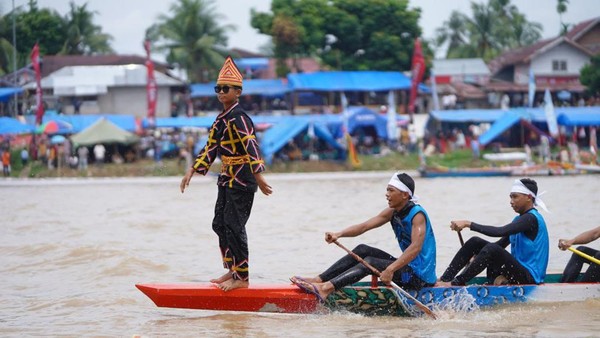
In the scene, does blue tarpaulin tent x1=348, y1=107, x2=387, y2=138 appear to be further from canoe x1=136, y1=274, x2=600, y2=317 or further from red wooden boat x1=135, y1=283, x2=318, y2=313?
red wooden boat x1=135, y1=283, x2=318, y2=313

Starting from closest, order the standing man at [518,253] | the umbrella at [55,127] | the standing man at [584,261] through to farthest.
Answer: the standing man at [518,253] → the standing man at [584,261] → the umbrella at [55,127]

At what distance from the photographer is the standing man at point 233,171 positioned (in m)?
7.95

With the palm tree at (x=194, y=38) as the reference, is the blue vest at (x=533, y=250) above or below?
below

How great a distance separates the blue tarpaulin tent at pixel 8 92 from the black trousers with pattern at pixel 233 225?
116 feet

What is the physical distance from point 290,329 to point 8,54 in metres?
42.4

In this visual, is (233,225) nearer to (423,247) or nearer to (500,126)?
(423,247)

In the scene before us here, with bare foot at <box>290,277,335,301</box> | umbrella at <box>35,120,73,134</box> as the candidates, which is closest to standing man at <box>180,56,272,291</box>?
bare foot at <box>290,277,335,301</box>

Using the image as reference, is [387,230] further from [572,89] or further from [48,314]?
[572,89]

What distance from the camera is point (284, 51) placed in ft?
162

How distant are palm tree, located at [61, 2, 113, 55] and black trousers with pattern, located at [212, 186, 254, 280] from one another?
4560 centimetres

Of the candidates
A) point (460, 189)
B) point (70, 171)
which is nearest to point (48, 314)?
point (460, 189)

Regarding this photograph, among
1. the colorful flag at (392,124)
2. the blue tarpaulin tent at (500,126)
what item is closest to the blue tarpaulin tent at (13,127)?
the colorful flag at (392,124)

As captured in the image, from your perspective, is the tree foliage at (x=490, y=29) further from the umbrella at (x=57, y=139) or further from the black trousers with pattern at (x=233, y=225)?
the black trousers with pattern at (x=233, y=225)

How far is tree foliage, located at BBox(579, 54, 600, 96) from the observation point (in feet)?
144
